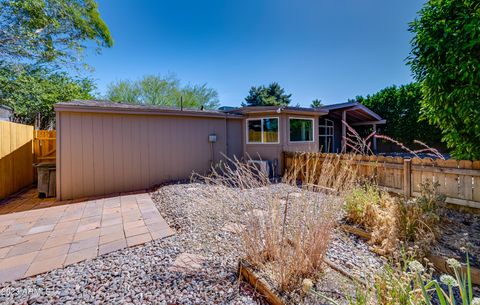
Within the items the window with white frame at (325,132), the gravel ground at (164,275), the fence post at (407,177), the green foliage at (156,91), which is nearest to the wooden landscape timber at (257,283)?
the gravel ground at (164,275)

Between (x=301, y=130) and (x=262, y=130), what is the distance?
64.1 inches

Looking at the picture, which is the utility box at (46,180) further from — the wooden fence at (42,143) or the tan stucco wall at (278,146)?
the tan stucco wall at (278,146)

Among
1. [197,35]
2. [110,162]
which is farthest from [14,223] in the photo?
[197,35]

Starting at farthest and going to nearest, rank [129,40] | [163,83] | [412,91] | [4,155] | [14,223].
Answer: [163,83] < [412,91] < [129,40] < [4,155] < [14,223]

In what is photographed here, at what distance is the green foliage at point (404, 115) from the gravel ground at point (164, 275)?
13.1 m

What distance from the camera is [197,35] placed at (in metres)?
9.70

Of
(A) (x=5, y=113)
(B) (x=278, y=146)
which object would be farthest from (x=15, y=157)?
(B) (x=278, y=146)

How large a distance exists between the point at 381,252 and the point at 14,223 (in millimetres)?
5455

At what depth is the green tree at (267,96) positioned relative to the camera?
2300 centimetres

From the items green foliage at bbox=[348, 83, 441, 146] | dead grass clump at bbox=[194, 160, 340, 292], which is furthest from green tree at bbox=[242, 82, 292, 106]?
dead grass clump at bbox=[194, 160, 340, 292]

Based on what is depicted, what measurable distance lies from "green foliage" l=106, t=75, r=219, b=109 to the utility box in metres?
14.3

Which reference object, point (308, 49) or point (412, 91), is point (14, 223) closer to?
point (308, 49)

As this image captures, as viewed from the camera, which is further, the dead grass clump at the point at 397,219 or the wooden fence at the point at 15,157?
the wooden fence at the point at 15,157

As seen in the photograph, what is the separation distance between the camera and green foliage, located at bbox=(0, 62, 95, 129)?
8.84 meters
